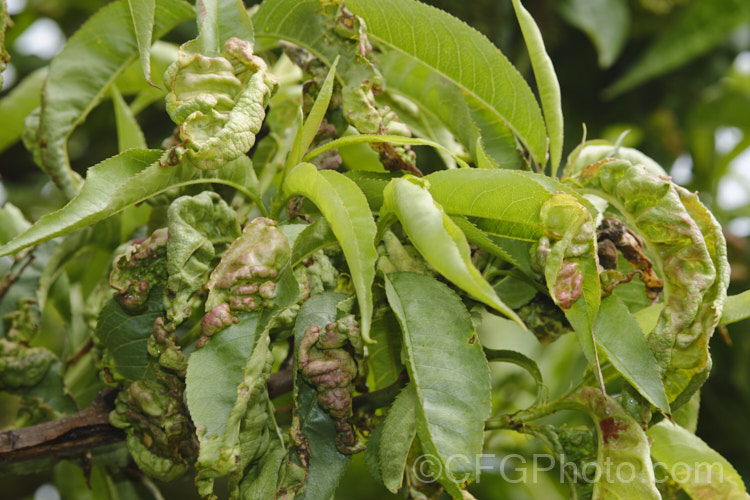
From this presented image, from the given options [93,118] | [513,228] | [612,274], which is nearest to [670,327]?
[612,274]

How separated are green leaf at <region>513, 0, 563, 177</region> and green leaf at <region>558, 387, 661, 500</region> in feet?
1.12

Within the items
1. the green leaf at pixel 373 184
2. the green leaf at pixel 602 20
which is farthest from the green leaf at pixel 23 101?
the green leaf at pixel 602 20

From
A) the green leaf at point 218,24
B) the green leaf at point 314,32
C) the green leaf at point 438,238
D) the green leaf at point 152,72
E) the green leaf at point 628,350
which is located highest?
the green leaf at point 218,24

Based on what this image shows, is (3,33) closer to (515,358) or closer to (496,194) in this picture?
(496,194)

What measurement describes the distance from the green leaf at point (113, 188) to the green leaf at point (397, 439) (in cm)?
37

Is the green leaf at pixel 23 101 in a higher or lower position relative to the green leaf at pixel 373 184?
lower

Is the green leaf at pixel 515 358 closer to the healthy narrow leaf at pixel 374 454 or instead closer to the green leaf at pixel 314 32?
the healthy narrow leaf at pixel 374 454

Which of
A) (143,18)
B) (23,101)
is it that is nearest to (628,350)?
(143,18)

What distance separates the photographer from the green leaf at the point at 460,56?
0.96 m

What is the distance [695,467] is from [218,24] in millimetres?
901

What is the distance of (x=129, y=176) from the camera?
2.57ft

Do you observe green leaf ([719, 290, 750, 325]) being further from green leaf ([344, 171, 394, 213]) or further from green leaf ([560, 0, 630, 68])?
green leaf ([560, 0, 630, 68])

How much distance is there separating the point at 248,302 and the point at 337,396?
0.50 ft

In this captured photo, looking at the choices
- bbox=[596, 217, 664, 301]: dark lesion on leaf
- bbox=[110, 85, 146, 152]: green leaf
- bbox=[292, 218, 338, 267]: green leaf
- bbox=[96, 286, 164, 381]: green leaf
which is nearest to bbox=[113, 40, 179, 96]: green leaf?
bbox=[110, 85, 146, 152]: green leaf
